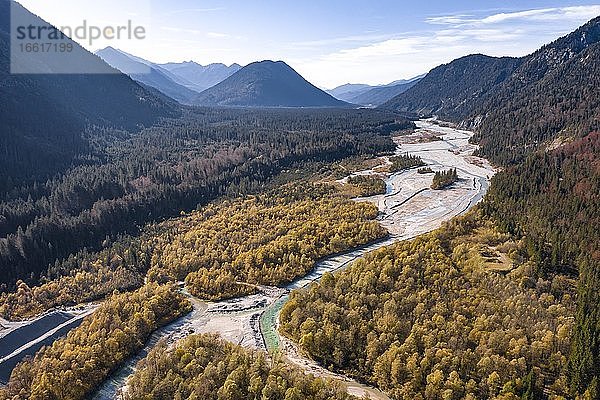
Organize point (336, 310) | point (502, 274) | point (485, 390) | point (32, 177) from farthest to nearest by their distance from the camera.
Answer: point (32, 177)
point (502, 274)
point (336, 310)
point (485, 390)

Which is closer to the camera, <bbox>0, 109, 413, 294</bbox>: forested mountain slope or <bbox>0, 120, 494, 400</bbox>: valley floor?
<bbox>0, 120, 494, 400</bbox>: valley floor

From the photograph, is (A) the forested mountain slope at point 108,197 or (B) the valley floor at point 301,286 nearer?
(B) the valley floor at point 301,286

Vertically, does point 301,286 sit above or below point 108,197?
below

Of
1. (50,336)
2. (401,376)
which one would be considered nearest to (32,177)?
(50,336)

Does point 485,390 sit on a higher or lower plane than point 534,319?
lower

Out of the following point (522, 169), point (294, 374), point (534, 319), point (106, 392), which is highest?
point (522, 169)

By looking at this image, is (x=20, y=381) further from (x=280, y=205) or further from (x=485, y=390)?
(x=280, y=205)

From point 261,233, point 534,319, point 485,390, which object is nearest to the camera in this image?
point 485,390

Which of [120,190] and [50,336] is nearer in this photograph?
[50,336]

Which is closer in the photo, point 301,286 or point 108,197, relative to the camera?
point 301,286
